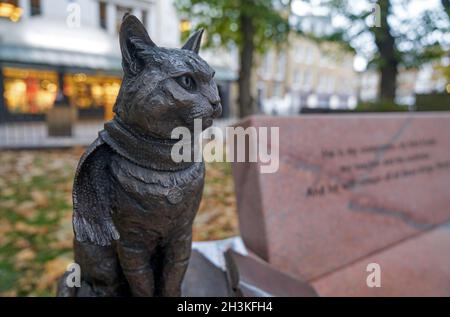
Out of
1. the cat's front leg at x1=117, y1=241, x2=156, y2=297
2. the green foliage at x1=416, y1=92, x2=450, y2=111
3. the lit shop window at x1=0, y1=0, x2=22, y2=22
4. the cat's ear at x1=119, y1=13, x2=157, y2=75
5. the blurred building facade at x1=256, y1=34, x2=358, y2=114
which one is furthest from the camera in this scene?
the blurred building facade at x1=256, y1=34, x2=358, y2=114

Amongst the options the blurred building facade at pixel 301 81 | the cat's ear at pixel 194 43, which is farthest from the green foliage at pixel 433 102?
the blurred building facade at pixel 301 81

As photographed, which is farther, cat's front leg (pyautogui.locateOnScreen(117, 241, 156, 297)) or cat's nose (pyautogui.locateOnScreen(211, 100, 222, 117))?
cat's front leg (pyautogui.locateOnScreen(117, 241, 156, 297))

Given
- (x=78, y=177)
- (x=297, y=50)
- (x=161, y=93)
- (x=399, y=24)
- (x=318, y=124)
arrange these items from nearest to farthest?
(x=161, y=93) < (x=78, y=177) < (x=318, y=124) < (x=399, y=24) < (x=297, y=50)

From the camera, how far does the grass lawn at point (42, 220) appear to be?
2.98 metres

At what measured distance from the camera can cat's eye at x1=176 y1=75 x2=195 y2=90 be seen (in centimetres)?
129

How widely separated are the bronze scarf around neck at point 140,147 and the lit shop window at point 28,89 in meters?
13.6

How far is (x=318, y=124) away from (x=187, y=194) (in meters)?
1.86

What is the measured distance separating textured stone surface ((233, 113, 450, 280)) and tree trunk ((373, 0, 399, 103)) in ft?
22.0

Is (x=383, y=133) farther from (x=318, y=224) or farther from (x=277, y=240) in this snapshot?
(x=277, y=240)

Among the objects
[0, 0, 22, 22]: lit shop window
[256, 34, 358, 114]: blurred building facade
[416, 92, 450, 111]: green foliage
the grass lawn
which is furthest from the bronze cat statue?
[256, 34, 358, 114]: blurred building facade

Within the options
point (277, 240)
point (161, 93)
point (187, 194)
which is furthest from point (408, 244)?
→ point (161, 93)

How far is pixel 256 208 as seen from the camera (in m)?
2.74

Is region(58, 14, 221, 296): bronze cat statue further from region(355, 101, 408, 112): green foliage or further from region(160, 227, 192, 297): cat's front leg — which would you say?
region(355, 101, 408, 112): green foliage

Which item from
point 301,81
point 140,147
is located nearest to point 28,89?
point 140,147
